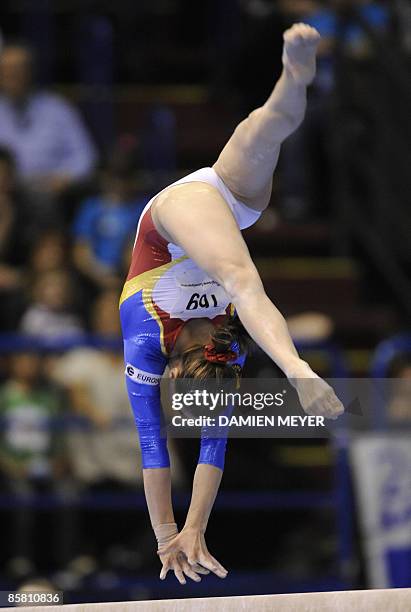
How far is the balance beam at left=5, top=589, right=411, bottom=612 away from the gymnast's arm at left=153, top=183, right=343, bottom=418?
2.43 ft

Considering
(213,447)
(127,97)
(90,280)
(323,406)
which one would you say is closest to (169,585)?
(90,280)

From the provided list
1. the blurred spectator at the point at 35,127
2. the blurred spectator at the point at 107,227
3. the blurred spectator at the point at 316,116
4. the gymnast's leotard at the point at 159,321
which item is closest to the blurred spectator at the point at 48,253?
the blurred spectator at the point at 107,227

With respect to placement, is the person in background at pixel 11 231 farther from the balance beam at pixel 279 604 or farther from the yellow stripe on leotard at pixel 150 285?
the balance beam at pixel 279 604

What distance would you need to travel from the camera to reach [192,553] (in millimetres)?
3451

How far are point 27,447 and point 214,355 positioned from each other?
3.07 meters

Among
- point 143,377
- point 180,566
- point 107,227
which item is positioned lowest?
point 180,566

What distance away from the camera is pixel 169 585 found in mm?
6023

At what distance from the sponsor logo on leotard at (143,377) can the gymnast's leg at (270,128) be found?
0.58 metres

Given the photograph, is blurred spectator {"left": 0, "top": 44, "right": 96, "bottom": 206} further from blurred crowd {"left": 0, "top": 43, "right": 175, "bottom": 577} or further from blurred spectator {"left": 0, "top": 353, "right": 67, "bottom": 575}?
blurred spectator {"left": 0, "top": 353, "right": 67, "bottom": 575}

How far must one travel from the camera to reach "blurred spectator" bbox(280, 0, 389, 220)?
7559mm

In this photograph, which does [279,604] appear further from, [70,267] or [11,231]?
[11,231]

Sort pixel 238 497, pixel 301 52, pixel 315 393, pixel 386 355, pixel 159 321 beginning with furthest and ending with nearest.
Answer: pixel 386 355 → pixel 238 497 → pixel 159 321 → pixel 301 52 → pixel 315 393

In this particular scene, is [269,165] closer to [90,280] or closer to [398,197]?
[90,280]
